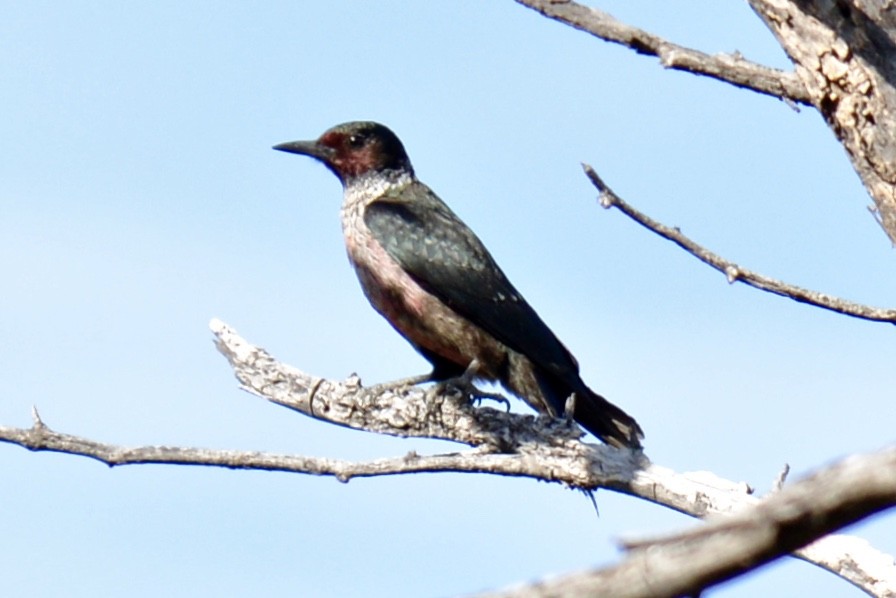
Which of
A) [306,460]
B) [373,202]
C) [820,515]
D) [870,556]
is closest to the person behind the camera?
[820,515]

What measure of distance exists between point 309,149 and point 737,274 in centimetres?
501

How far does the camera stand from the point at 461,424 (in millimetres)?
5508

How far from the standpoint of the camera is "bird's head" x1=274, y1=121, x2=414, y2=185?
7.86 m

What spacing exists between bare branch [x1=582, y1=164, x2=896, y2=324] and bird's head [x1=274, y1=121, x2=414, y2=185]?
180 inches

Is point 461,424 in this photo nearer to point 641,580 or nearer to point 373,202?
point 373,202

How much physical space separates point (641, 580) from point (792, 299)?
8.41 feet

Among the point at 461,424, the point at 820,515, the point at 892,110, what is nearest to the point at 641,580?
the point at 820,515

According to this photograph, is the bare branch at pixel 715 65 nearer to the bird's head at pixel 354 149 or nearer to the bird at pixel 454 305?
the bird at pixel 454 305

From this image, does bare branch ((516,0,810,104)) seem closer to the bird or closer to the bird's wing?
the bird

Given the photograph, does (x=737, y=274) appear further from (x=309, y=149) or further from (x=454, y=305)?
(x=309, y=149)

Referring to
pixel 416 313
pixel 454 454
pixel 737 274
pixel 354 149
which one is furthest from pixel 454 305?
pixel 737 274

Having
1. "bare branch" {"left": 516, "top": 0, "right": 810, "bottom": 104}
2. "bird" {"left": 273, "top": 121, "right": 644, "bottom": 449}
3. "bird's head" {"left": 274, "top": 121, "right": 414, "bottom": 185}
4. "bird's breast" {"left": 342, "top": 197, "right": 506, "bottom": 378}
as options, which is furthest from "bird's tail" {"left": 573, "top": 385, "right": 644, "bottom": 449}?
"bare branch" {"left": 516, "top": 0, "right": 810, "bottom": 104}

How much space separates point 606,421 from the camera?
6.09 m

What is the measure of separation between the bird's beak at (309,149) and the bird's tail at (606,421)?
257cm
